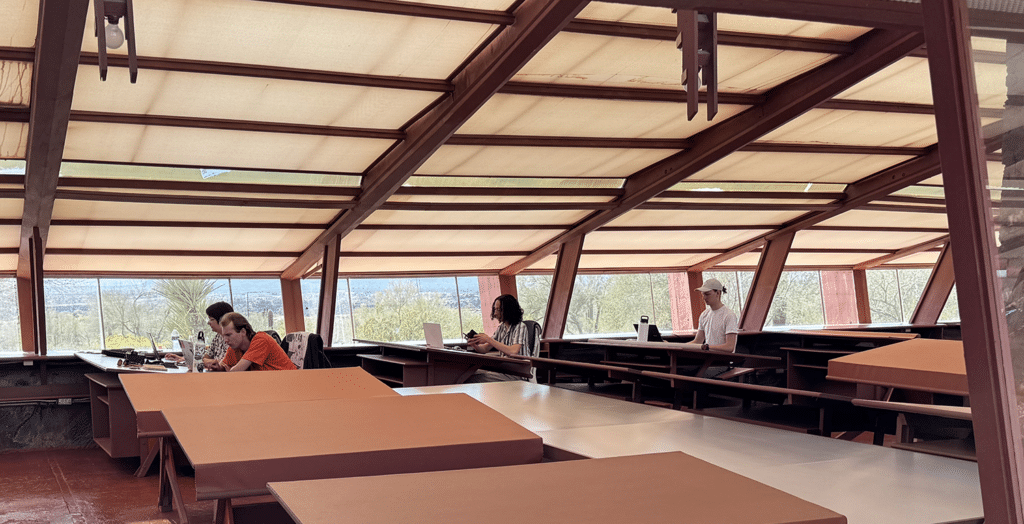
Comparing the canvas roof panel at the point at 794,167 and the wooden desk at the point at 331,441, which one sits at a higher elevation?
the canvas roof panel at the point at 794,167

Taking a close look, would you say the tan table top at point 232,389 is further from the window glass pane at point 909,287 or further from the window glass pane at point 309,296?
the window glass pane at point 909,287

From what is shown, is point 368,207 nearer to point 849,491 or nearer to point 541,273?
point 541,273

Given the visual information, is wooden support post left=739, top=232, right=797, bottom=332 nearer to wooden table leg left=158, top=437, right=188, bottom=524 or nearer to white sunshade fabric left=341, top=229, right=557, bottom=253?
white sunshade fabric left=341, top=229, right=557, bottom=253

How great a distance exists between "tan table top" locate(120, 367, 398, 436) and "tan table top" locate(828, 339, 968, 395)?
1.69 metres

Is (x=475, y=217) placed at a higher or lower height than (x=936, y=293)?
higher

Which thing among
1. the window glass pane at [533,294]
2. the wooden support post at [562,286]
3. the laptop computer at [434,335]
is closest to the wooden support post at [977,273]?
the laptop computer at [434,335]

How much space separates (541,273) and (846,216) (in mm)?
4895

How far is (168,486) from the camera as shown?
4.50m

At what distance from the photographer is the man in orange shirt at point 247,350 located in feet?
15.5

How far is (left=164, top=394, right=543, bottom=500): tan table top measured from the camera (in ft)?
4.87

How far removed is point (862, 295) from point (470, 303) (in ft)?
25.7

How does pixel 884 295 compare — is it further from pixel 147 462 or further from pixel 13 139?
pixel 13 139

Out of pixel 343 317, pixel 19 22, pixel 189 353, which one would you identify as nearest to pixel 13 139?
pixel 19 22

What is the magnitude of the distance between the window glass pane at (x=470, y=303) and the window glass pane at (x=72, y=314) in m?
5.28
